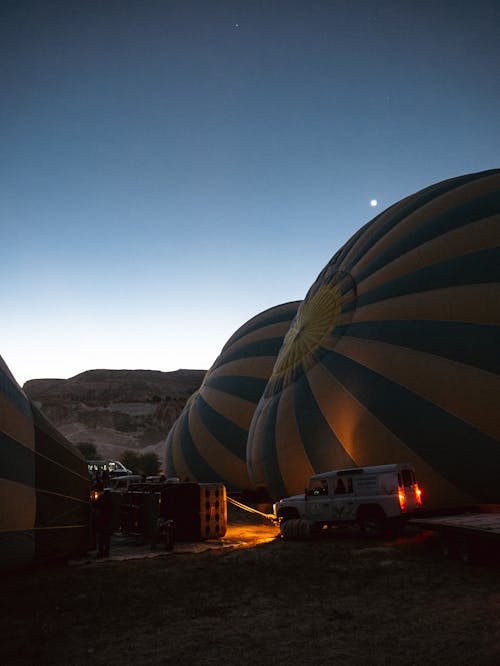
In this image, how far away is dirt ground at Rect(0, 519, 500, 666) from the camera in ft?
14.2

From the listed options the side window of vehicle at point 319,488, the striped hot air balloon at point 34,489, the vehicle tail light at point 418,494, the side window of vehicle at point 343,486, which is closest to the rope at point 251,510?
the side window of vehicle at point 319,488

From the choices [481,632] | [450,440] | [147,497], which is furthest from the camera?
[147,497]

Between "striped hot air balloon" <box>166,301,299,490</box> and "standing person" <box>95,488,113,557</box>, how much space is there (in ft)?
26.5

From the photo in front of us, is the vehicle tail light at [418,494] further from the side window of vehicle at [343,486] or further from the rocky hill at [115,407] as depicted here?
the rocky hill at [115,407]

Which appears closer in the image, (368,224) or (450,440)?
(450,440)

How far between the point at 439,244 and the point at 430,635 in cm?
879

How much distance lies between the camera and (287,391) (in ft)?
43.8

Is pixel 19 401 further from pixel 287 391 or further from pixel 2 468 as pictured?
pixel 287 391

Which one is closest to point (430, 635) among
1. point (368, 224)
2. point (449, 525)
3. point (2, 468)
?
point (449, 525)

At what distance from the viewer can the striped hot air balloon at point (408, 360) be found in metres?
9.55

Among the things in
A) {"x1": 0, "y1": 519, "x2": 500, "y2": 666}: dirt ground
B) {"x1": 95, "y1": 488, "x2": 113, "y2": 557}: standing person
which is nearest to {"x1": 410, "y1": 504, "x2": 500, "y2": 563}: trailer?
{"x1": 0, "y1": 519, "x2": 500, "y2": 666}: dirt ground

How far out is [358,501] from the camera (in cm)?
1034

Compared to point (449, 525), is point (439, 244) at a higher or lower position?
higher

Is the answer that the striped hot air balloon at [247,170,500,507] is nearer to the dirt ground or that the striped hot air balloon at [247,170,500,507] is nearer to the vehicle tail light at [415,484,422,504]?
the vehicle tail light at [415,484,422,504]
